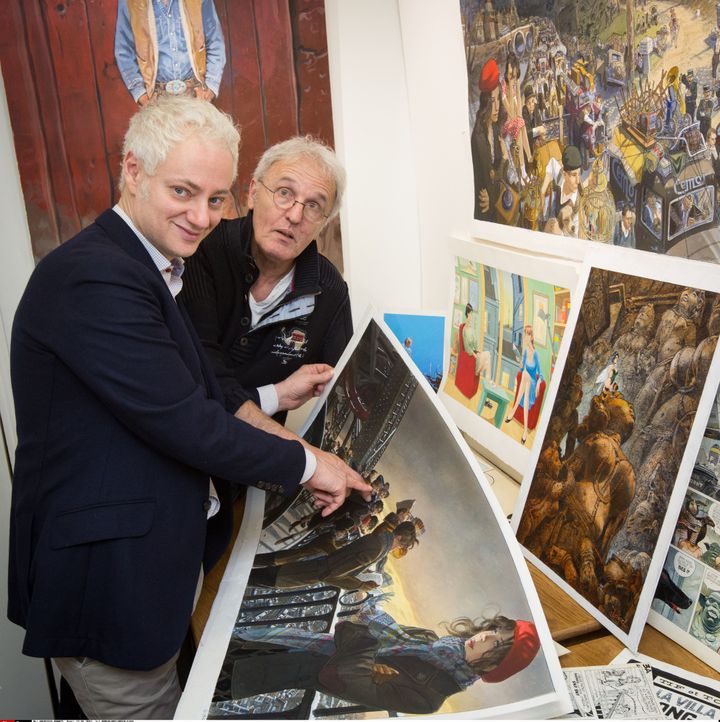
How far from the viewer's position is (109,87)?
211cm

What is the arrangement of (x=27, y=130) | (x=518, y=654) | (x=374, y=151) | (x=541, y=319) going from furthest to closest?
(x=374, y=151), (x=27, y=130), (x=541, y=319), (x=518, y=654)

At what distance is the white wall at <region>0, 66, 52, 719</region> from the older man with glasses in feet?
2.29

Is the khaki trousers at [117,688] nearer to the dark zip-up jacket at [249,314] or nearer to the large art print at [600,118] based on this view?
the dark zip-up jacket at [249,314]

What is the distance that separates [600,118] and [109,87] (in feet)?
4.77

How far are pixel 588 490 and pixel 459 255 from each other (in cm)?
90

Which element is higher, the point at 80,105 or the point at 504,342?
the point at 80,105

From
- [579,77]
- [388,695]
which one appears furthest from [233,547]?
[579,77]

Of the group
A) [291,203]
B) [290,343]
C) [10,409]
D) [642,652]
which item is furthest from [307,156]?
[642,652]

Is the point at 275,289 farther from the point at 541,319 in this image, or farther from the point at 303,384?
the point at 541,319

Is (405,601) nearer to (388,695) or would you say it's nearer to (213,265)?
Answer: (388,695)

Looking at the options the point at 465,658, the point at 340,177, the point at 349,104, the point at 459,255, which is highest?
the point at 349,104

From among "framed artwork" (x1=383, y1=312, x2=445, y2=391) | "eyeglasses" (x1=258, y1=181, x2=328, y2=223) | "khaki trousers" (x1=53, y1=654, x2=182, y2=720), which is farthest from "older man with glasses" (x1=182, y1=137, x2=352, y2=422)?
"khaki trousers" (x1=53, y1=654, x2=182, y2=720)

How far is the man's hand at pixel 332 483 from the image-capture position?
1.38m

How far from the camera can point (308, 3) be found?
222cm
